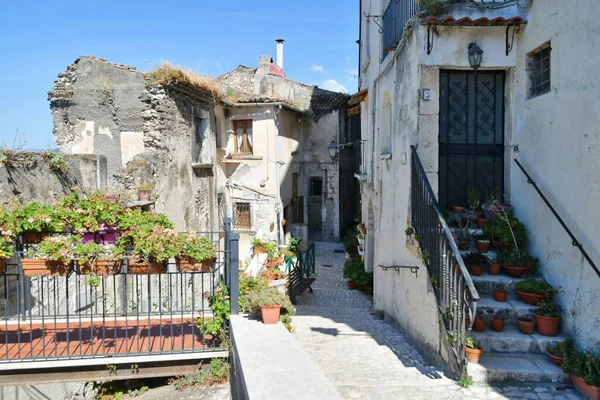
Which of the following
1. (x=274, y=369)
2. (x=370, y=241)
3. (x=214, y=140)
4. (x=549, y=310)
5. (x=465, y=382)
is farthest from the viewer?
(x=214, y=140)

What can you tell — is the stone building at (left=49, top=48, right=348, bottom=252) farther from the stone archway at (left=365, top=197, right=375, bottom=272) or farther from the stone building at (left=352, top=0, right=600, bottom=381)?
the stone building at (left=352, top=0, right=600, bottom=381)

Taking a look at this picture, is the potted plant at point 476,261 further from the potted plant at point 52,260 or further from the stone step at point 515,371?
the potted plant at point 52,260

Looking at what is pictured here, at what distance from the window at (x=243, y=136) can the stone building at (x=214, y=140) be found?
0.14ft

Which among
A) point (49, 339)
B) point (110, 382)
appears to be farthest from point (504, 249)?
point (49, 339)

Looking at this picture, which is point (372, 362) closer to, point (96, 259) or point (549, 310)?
point (549, 310)

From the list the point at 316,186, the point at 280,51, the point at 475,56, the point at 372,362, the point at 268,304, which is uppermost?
the point at 280,51

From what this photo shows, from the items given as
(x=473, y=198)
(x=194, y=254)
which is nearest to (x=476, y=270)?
(x=473, y=198)

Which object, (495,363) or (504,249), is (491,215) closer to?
(504,249)

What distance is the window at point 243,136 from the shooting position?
2011 centimetres

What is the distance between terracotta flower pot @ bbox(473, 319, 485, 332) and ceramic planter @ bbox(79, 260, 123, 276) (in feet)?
15.1

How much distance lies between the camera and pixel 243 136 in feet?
66.4

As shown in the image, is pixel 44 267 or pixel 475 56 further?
pixel 475 56

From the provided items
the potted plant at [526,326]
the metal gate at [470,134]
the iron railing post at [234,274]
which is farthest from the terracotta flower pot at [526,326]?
the iron railing post at [234,274]

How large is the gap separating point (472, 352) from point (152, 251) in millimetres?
4051
